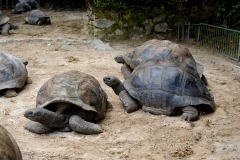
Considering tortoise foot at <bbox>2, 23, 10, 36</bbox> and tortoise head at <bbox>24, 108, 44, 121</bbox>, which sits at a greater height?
tortoise foot at <bbox>2, 23, 10, 36</bbox>

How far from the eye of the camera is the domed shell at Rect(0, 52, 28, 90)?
17.2ft

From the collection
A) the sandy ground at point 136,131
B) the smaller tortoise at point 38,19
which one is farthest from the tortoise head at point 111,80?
the smaller tortoise at point 38,19

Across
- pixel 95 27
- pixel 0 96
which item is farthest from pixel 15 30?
pixel 0 96

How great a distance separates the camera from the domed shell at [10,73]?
17.2ft

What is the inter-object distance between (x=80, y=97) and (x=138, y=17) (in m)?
4.97

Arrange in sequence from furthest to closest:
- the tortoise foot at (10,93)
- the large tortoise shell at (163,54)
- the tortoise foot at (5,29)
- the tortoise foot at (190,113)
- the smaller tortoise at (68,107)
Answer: the tortoise foot at (5,29), the tortoise foot at (10,93), the large tortoise shell at (163,54), the tortoise foot at (190,113), the smaller tortoise at (68,107)

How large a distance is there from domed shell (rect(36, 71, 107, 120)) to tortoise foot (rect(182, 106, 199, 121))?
103 centimetres

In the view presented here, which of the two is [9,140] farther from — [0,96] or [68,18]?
[68,18]

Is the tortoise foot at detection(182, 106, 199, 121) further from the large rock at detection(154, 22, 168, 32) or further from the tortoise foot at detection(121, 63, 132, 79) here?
the large rock at detection(154, 22, 168, 32)

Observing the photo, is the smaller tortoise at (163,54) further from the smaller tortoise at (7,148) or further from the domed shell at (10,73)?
the smaller tortoise at (7,148)

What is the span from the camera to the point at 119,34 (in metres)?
8.55

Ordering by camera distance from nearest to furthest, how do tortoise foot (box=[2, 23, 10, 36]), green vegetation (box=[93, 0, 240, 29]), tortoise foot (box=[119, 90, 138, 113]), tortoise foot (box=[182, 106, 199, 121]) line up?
1. tortoise foot (box=[182, 106, 199, 121])
2. tortoise foot (box=[119, 90, 138, 113])
3. green vegetation (box=[93, 0, 240, 29])
4. tortoise foot (box=[2, 23, 10, 36])

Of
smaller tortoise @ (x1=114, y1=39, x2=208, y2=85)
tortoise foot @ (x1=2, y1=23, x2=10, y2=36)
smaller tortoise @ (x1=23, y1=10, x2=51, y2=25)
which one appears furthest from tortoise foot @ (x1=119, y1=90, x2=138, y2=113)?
smaller tortoise @ (x1=23, y1=10, x2=51, y2=25)

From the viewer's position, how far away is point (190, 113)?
14.1 feet
